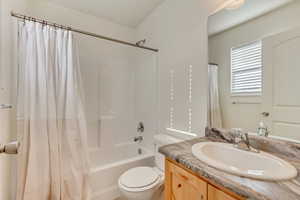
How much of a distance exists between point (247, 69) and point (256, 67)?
2.6 inches

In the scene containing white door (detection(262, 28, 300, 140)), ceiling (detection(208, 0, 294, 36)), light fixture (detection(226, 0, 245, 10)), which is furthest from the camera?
light fixture (detection(226, 0, 245, 10))

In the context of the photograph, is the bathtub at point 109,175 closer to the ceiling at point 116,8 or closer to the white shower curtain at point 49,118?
the white shower curtain at point 49,118

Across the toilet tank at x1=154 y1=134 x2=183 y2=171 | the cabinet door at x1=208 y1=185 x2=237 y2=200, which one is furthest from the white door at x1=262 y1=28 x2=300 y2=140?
the toilet tank at x1=154 y1=134 x2=183 y2=171

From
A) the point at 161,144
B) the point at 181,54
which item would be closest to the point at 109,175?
the point at 161,144

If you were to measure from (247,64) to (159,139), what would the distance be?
1.18 m

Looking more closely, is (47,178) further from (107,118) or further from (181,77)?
(181,77)

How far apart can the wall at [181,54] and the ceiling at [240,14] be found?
0.12 meters

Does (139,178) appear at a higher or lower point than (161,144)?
lower

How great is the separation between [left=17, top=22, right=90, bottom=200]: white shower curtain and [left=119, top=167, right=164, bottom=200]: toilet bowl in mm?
453

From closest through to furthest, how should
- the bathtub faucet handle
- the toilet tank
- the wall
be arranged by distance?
the wall, the toilet tank, the bathtub faucet handle

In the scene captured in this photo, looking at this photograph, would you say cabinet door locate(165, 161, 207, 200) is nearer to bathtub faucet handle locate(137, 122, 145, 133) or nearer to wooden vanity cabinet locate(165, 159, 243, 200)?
wooden vanity cabinet locate(165, 159, 243, 200)

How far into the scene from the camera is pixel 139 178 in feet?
4.78

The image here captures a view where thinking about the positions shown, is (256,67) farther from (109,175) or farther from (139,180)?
Answer: (109,175)

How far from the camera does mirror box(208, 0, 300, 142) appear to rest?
36.7 inches
